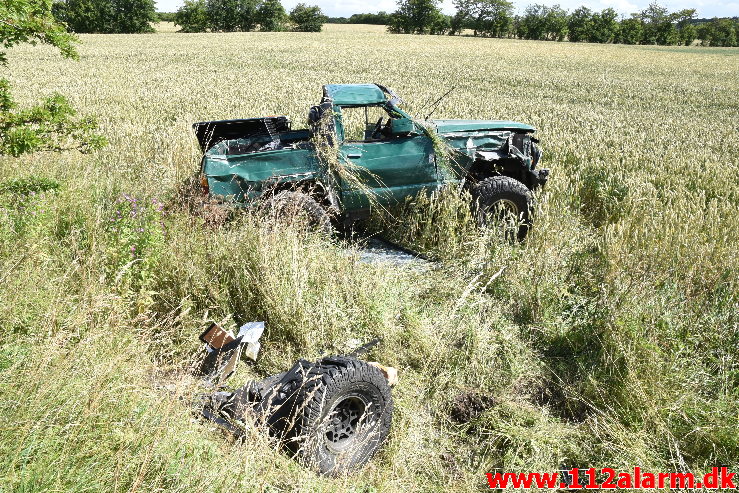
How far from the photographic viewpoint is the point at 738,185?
8.22 meters

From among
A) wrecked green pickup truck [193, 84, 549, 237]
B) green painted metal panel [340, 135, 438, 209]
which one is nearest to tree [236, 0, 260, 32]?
wrecked green pickup truck [193, 84, 549, 237]

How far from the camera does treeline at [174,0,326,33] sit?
67.3 metres

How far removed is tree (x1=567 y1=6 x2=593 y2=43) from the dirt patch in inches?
3045

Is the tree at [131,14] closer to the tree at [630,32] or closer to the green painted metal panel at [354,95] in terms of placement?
the tree at [630,32]

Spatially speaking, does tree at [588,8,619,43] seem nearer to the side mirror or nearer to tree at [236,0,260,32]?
tree at [236,0,260,32]

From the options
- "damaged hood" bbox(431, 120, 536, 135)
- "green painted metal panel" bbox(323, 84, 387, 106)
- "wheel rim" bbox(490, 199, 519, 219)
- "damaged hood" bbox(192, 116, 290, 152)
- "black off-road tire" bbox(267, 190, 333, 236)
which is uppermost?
"green painted metal panel" bbox(323, 84, 387, 106)

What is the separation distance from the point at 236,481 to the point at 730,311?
440 centimetres

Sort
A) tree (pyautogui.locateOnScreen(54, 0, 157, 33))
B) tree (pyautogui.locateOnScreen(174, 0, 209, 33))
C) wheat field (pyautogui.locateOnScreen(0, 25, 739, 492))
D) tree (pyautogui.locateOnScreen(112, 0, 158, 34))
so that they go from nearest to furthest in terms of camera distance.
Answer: wheat field (pyautogui.locateOnScreen(0, 25, 739, 492)) < tree (pyautogui.locateOnScreen(54, 0, 157, 33)) < tree (pyautogui.locateOnScreen(112, 0, 158, 34)) < tree (pyautogui.locateOnScreen(174, 0, 209, 33))

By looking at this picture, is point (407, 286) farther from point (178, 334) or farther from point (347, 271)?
point (178, 334)

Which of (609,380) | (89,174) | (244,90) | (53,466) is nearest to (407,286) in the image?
(609,380)

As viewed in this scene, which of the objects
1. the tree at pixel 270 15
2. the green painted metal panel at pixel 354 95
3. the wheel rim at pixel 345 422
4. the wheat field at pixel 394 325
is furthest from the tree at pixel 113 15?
the wheel rim at pixel 345 422

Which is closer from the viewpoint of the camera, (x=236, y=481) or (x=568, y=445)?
(x=236, y=481)

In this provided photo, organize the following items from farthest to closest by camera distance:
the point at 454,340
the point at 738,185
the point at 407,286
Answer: the point at 738,185 → the point at 407,286 → the point at 454,340

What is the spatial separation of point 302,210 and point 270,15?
69557 mm
